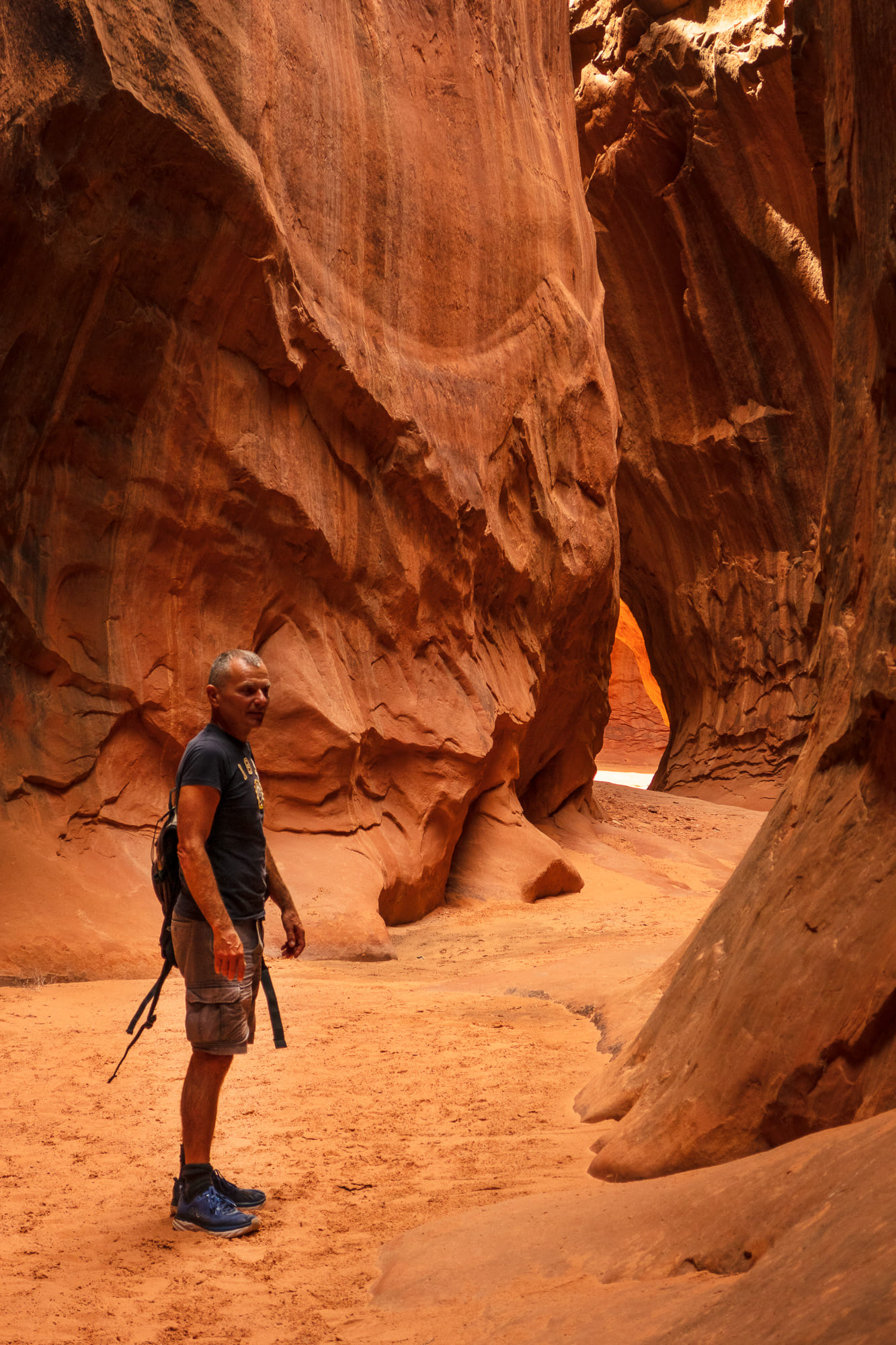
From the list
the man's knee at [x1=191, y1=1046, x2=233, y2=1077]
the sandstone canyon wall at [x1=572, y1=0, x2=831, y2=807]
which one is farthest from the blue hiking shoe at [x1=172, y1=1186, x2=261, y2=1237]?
the sandstone canyon wall at [x1=572, y1=0, x2=831, y2=807]

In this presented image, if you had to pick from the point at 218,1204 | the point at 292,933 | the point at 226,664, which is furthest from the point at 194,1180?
the point at 226,664

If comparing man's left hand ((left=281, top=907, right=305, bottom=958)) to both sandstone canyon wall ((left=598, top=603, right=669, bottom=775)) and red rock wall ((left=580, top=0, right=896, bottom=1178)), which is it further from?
sandstone canyon wall ((left=598, top=603, right=669, bottom=775))

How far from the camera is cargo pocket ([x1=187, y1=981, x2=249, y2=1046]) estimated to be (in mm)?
2934

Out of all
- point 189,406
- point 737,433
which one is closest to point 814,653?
point 189,406

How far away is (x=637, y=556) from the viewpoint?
68.1 ft

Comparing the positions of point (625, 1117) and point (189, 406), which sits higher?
point (189, 406)

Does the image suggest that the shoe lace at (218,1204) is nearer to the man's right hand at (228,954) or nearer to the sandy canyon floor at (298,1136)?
the sandy canyon floor at (298,1136)

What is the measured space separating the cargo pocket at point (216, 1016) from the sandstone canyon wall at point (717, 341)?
1504 centimetres

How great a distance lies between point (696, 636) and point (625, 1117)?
16907 millimetres

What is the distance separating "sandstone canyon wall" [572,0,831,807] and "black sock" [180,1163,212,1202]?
15.2 metres

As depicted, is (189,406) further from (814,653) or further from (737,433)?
(737,433)

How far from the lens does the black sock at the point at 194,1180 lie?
9.39ft

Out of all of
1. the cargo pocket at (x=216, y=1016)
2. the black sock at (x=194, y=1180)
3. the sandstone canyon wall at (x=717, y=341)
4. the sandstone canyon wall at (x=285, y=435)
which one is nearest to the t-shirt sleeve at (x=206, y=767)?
the cargo pocket at (x=216, y=1016)

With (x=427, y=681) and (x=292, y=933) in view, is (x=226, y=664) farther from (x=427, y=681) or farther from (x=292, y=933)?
(x=427, y=681)
